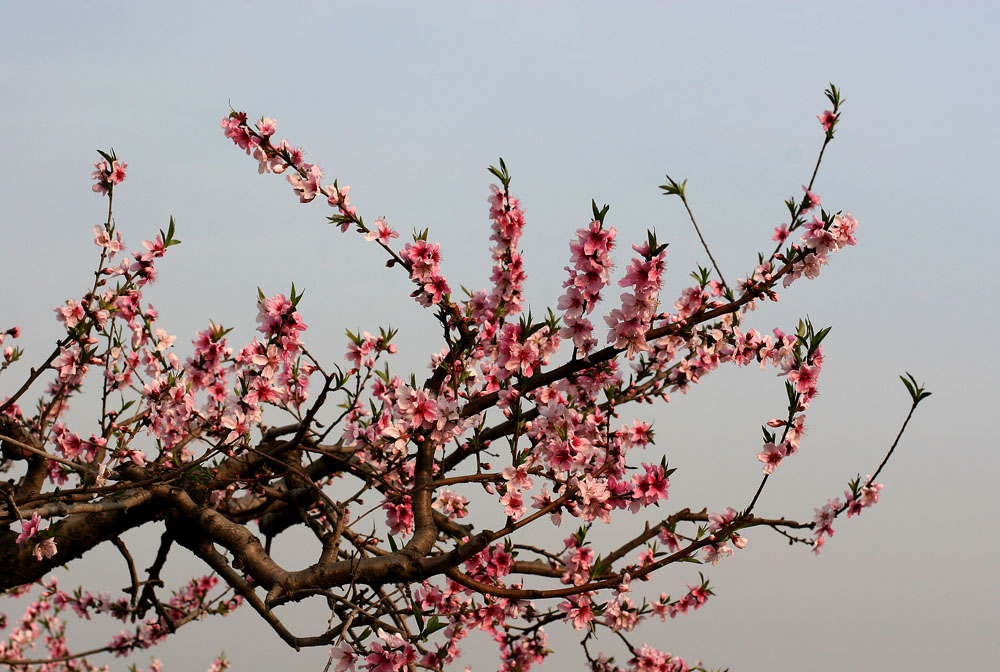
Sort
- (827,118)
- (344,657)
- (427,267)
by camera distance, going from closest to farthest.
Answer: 1. (344,657)
2. (427,267)
3. (827,118)

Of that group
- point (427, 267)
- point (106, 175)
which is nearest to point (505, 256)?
point (427, 267)

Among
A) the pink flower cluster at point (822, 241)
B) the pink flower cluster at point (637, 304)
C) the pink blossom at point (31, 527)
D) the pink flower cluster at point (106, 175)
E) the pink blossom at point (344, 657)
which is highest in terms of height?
the pink flower cluster at point (106, 175)

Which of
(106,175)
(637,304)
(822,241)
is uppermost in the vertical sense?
(106,175)

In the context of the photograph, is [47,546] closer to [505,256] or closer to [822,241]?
[505,256]

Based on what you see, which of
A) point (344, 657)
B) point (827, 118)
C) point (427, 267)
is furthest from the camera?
point (827, 118)

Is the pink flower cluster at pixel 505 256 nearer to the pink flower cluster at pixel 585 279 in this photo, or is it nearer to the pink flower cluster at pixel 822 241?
the pink flower cluster at pixel 585 279

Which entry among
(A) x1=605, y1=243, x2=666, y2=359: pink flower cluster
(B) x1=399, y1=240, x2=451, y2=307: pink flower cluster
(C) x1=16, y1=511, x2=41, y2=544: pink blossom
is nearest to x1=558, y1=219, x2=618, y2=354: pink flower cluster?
(A) x1=605, y1=243, x2=666, y2=359: pink flower cluster

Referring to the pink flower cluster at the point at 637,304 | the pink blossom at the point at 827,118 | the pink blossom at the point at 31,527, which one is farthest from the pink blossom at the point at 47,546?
the pink blossom at the point at 827,118

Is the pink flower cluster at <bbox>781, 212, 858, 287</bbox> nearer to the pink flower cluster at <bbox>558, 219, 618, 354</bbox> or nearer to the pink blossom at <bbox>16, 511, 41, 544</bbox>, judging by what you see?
the pink flower cluster at <bbox>558, 219, 618, 354</bbox>

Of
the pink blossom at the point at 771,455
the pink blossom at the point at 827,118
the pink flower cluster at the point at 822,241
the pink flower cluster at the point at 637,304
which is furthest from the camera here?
the pink blossom at the point at 827,118

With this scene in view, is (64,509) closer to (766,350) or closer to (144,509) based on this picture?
(144,509)

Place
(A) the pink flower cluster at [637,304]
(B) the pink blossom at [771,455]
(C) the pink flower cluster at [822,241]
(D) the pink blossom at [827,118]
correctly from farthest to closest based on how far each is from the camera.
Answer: (D) the pink blossom at [827,118], (C) the pink flower cluster at [822,241], (B) the pink blossom at [771,455], (A) the pink flower cluster at [637,304]

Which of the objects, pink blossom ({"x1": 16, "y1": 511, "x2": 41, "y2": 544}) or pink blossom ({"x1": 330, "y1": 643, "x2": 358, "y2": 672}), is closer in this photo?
pink blossom ({"x1": 330, "y1": 643, "x2": 358, "y2": 672})

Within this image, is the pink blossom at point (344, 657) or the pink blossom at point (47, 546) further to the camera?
the pink blossom at point (47, 546)
